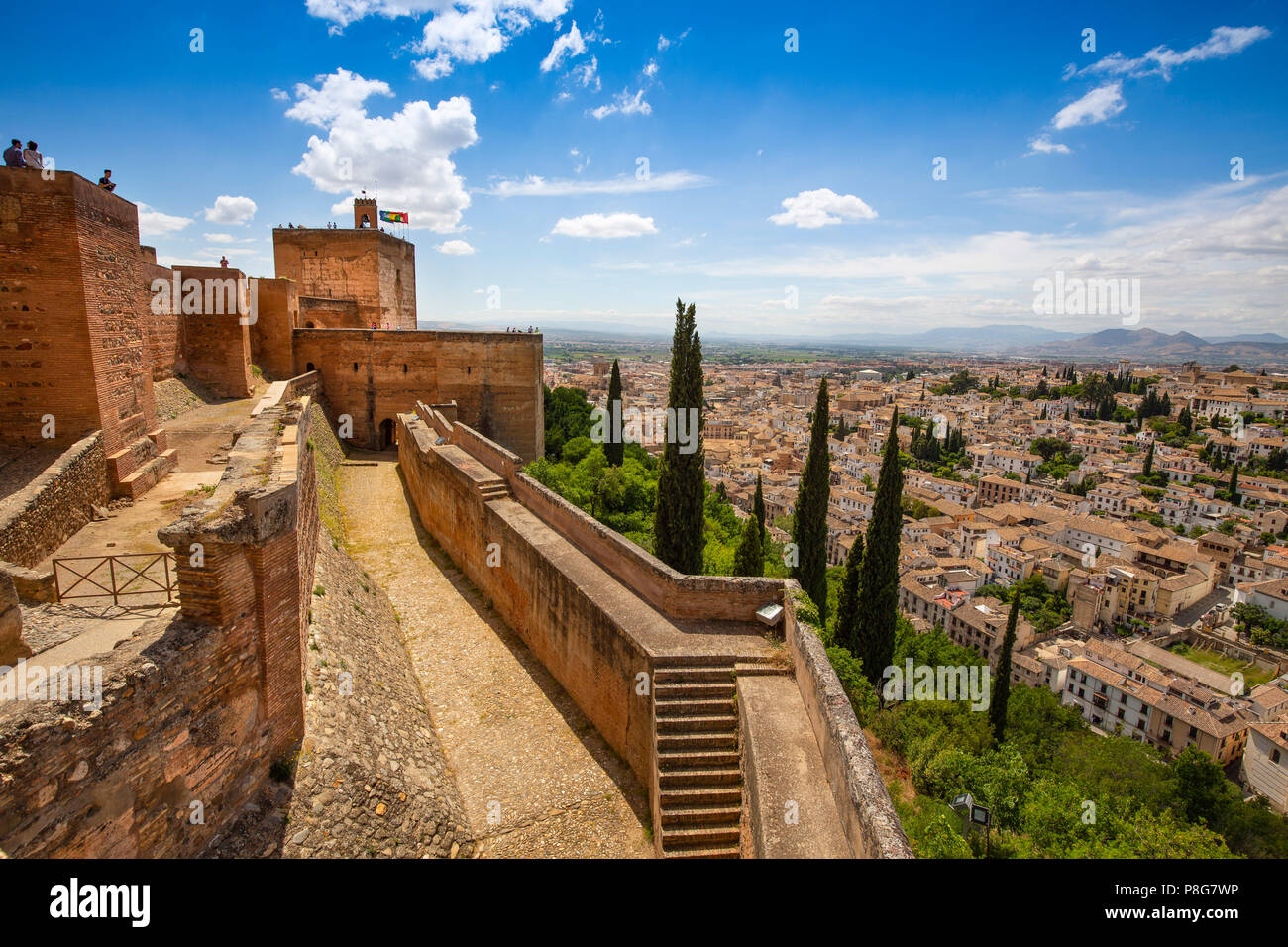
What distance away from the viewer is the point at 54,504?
685cm

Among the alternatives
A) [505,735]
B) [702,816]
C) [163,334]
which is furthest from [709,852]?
[163,334]

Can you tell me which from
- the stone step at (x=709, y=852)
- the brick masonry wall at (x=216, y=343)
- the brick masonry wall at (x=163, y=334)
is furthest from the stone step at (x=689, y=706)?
the brick masonry wall at (x=216, y=343)

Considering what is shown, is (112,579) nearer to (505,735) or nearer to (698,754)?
(505,735)

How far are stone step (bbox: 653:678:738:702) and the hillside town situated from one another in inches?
658

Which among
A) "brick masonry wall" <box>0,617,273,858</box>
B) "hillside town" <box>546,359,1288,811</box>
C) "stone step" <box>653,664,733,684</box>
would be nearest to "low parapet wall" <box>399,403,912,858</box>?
"stone step" <box>653,664,733,684</box>

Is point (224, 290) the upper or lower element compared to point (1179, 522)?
upper

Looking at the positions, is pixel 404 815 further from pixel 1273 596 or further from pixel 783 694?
pixel 1273 596

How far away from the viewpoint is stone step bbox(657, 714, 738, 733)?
6574mm

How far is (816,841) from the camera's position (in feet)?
16.0

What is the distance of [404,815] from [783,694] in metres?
3.75

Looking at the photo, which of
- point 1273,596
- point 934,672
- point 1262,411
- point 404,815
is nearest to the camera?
point 404,815

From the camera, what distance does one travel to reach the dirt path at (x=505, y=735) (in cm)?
658

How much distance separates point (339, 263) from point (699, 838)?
24.4 m

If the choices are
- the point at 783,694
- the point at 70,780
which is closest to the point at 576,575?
the point at 783,694
